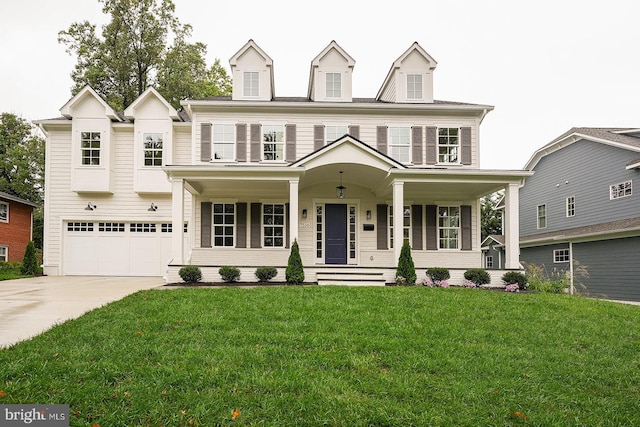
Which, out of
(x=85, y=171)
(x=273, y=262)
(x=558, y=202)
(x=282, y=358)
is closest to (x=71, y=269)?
(x=85, y=171)

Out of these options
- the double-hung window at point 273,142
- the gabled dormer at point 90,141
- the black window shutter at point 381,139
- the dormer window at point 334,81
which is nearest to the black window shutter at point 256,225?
the double-hung window at point 273,142

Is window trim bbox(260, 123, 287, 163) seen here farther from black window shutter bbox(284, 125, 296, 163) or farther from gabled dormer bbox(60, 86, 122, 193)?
gabled dormer bbox(60, 86, 122, 193)

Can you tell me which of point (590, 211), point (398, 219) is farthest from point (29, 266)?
point (590, 211)

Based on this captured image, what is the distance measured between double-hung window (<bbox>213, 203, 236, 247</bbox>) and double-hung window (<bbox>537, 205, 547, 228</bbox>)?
15.1 metres

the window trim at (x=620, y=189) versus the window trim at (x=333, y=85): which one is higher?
the window trim at (x=333, y=85)

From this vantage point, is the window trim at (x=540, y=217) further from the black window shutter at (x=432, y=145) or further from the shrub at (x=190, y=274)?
the shrub at (x=190, y=274)

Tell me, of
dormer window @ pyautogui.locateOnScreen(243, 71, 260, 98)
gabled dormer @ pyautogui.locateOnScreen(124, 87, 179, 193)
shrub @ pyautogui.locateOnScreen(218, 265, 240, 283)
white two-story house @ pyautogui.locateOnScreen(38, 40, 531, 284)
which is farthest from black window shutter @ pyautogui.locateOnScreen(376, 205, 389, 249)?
gabled dormer @ pyautogui.locateOnScreen(124, 87, 179, 193)

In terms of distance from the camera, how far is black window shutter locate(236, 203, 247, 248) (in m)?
14.2

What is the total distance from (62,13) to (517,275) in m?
24.5

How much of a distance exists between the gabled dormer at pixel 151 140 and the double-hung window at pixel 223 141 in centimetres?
197

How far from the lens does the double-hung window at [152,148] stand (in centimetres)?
1526

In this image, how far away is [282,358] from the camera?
185 inches

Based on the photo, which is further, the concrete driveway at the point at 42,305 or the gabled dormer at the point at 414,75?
the gabled dormer at the point at 414,75

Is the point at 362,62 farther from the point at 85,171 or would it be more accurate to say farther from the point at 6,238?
the point at 6,238
